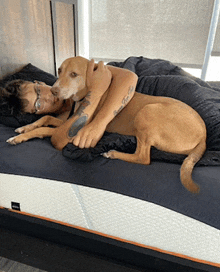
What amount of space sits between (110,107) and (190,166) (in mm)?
497

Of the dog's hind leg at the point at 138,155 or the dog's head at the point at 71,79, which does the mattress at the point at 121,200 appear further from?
the dog's head at the point at 71,79

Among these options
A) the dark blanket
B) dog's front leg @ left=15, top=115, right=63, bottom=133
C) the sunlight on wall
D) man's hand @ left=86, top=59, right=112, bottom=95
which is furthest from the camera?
the sunlight on wall

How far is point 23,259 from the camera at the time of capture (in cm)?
118

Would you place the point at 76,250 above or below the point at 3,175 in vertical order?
below

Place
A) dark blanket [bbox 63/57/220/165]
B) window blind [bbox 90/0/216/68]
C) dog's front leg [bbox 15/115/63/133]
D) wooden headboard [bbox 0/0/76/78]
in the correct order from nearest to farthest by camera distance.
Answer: dark blanket [bbox 63/57/220/165]
dog's front leg [bbox 15/115/63/133]
wooden headboard [bbox 0/0/76/78]
window blind [bbox 90/0/216/68]

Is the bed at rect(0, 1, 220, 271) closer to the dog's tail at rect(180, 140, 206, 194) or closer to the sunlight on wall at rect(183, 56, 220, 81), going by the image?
the dog's tail at rect(180, 140, 206, 194)

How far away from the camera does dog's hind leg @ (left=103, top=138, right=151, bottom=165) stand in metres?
1.11

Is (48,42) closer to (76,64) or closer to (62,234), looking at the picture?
(76,64)

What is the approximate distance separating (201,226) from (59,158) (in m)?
0.72

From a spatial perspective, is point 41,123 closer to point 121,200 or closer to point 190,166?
point 121,200

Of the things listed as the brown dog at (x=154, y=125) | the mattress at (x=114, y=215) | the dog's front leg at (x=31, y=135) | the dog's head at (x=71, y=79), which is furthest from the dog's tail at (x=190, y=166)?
the dog's front leg at (x=31, y=135)

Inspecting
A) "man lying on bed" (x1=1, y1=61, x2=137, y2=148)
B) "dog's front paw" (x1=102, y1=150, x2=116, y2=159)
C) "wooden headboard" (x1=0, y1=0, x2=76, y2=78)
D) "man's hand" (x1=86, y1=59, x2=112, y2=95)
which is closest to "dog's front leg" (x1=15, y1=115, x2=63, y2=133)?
"man lying on bed" (x1=1, y1=61, x2=137, y2=148)

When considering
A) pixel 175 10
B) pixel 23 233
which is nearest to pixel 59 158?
pixel 23 233

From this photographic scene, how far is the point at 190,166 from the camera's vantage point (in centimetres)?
99
